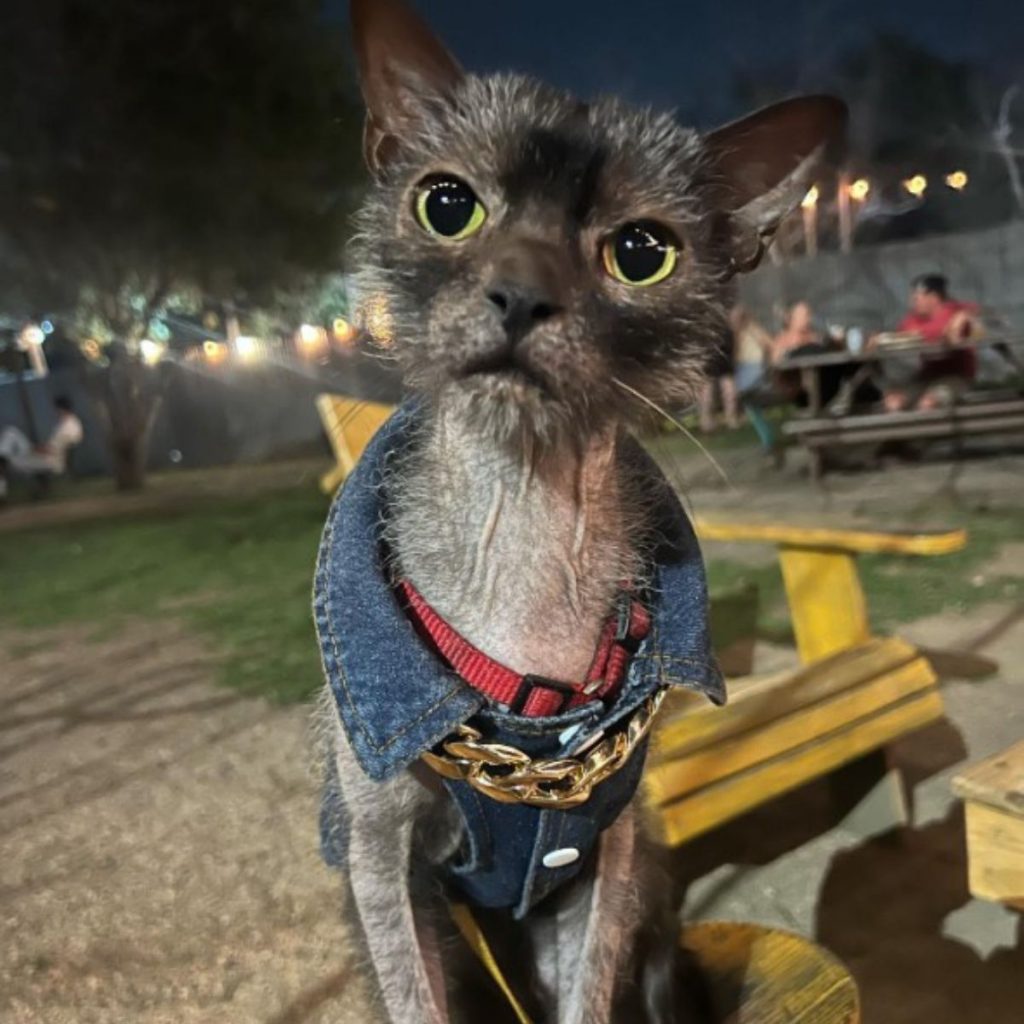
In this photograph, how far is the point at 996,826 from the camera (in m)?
1.62

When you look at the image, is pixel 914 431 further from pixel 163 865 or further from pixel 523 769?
pixel 523 769

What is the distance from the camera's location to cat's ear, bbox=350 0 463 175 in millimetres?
1210

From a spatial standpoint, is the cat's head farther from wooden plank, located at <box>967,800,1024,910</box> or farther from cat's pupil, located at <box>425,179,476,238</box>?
wooden plank, located at <box>967,800,1024,910</box>

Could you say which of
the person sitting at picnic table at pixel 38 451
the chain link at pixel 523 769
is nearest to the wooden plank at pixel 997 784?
the chain link at pixel 523 769

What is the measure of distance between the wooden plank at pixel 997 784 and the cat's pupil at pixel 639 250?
1006mm

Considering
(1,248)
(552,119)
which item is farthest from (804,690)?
(1,248)

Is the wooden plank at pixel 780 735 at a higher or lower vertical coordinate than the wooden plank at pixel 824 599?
lower

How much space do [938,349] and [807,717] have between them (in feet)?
19.8

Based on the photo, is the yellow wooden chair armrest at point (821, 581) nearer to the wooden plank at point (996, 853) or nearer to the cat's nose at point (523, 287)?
the wooden plank at point (996, 853)

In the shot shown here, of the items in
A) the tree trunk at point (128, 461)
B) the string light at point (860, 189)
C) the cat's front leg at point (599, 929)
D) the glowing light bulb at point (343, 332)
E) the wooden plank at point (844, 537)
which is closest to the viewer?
the cat's front leg at point (599, 929)

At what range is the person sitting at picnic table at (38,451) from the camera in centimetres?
1356

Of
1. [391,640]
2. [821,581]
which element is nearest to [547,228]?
[391,640]

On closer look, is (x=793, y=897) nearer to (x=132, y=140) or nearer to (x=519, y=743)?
(x=519, y=743)

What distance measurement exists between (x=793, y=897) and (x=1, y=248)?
12.8m
